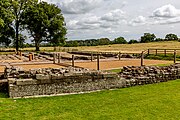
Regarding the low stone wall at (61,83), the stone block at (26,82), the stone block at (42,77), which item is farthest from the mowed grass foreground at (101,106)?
the stone block at (42,77)

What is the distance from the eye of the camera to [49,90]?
9.98 m

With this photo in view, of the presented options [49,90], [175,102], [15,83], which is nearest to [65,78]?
[49,90]

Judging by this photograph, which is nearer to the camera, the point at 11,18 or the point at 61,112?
the point at 61,112

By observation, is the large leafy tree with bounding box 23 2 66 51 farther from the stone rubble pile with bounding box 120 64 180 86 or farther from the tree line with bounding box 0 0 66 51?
the stone rubble pile with bounding box 120 64 180 86

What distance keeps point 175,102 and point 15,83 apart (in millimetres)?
5659

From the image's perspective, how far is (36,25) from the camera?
6109 cm

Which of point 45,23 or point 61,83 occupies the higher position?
point 45,23

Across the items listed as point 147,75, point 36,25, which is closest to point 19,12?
point 36,25

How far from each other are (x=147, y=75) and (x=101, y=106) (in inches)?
183

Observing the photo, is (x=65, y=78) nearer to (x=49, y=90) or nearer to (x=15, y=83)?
(x=49, y=90)

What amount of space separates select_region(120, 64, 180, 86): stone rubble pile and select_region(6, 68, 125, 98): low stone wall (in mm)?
568

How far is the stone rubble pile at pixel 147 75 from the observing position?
1171 cm

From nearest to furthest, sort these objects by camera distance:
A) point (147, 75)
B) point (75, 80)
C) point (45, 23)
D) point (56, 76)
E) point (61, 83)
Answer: point (56, 76) < point (61, 83) < point (75, 80) < point (147, 75) < point (45, 23)

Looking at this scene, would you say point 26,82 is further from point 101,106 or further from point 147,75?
point 147,75
